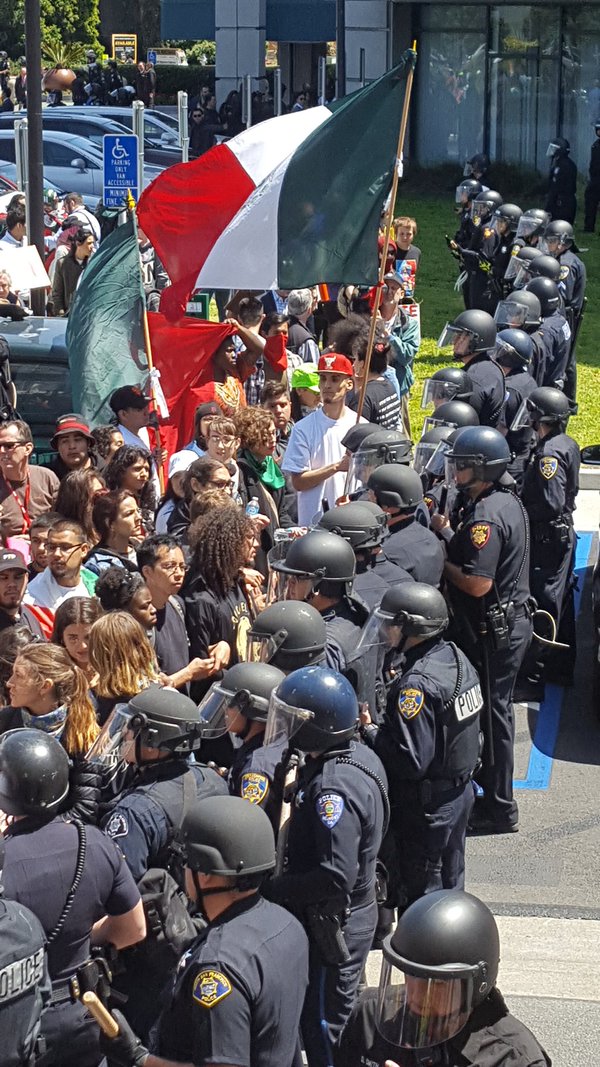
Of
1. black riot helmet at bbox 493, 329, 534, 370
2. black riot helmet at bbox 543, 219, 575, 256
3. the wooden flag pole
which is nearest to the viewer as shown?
the wooden flag pole

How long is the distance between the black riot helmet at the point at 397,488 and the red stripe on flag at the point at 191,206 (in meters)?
3.37

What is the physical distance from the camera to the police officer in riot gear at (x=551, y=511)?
9.19 metres

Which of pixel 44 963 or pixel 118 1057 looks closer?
pixel 44 963

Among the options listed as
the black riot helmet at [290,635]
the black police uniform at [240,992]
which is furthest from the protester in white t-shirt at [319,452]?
the black police uniform at [240,992]

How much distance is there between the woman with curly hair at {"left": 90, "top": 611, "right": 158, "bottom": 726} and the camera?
569 cm

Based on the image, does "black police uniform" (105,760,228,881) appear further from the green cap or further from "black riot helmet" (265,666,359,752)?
the green cap

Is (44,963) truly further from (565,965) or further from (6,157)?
(6,157)

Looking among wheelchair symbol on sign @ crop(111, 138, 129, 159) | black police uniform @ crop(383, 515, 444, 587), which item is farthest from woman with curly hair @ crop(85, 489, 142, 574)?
wheelchair symbol on sign @ crop(111, 138, 129, 159)

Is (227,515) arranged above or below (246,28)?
below

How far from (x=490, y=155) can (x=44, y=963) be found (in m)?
29.0

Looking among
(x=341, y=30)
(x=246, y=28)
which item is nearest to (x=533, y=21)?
(x=341, y=30)

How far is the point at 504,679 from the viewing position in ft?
25.4

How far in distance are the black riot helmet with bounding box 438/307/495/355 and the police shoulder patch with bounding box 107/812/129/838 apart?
6.48 m

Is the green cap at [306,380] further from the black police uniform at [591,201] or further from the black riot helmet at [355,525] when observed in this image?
the black police uniform at [591,201]
